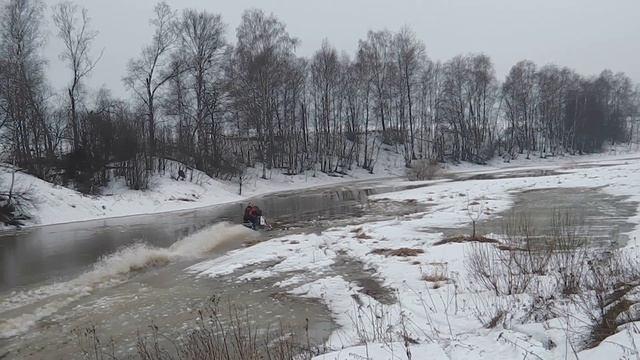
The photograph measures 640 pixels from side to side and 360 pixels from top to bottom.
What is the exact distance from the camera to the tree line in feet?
118

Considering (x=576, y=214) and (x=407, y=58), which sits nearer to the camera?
(x=576, y=214)

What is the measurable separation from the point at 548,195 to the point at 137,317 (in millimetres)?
21826

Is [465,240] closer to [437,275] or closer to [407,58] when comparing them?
[437,275]

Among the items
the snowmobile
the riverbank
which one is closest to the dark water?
the snowmobile

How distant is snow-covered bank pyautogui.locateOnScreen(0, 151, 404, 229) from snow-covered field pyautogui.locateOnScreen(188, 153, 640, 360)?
17.1 meters

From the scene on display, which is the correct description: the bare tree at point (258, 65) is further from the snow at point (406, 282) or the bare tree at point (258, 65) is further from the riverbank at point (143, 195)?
the snow at point (406, 282)

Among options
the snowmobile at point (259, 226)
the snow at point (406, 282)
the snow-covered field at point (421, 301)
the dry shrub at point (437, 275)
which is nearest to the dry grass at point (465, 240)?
the snow-covered field at point (421, 301)

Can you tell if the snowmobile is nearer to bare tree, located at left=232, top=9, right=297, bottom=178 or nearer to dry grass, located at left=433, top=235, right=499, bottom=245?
dry grass, located at left=433, top=235, right=499, bottom=245

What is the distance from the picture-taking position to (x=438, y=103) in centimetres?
7156

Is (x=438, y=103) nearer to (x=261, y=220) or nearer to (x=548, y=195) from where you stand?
(x=548, y=195)

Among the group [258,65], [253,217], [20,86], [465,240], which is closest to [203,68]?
[258,65]

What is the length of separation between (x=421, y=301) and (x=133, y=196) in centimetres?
2946

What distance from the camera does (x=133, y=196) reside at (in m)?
33.4

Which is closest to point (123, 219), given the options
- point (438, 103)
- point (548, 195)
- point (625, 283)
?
point (548, 195)
